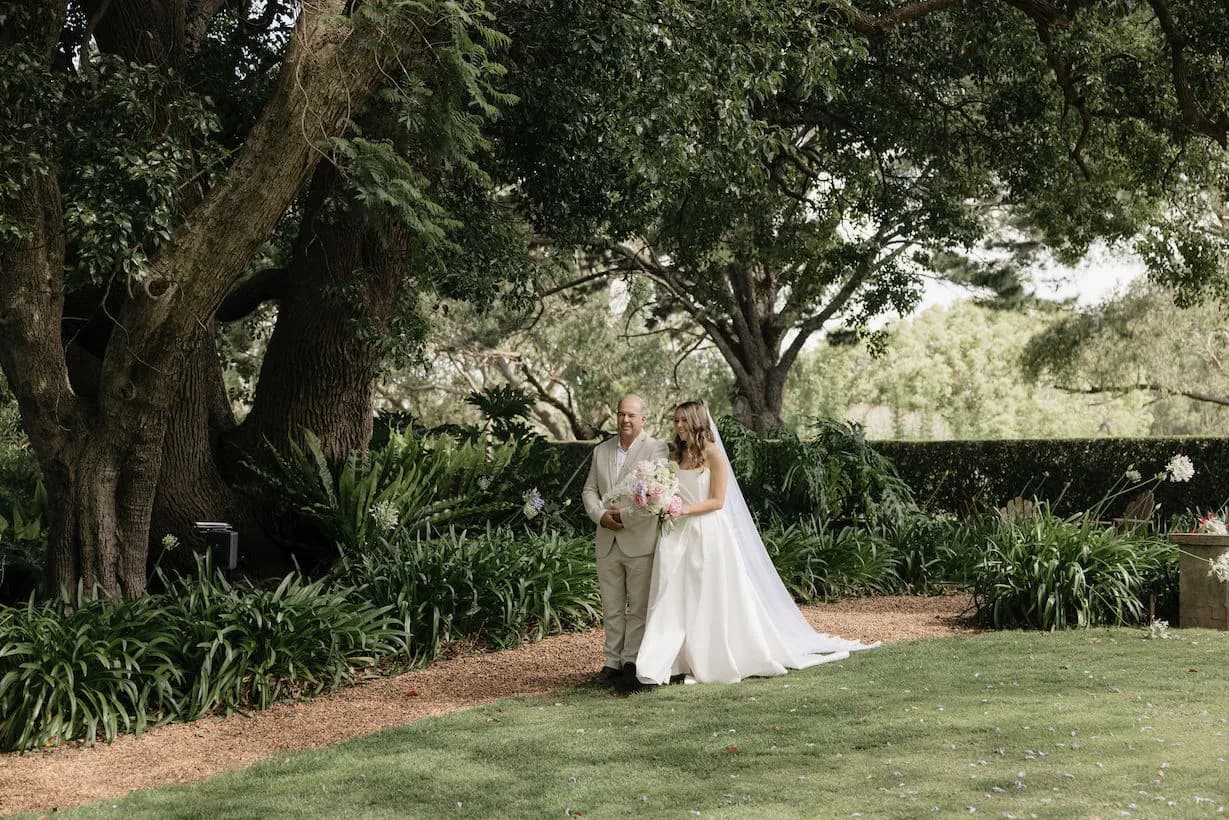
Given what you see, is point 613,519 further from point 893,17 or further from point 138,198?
point 893,17

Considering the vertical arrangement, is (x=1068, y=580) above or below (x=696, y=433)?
below

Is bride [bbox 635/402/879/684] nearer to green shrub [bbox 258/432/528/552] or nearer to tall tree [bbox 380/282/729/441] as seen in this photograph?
green shrub [bbox 258/432/528/552]

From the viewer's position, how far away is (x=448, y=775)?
5.47 metres

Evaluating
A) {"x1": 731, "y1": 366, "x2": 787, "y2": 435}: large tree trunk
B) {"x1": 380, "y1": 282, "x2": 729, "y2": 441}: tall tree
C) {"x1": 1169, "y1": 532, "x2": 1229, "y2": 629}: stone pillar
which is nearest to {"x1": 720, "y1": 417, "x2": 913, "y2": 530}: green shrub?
{"x1": 1169, "y1": 532, "x2": 1229, "y2": 629}: stone pillar

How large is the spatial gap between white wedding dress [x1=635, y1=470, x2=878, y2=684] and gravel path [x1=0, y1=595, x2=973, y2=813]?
79 cm

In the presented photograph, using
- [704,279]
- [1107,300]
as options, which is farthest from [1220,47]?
[1107,300]

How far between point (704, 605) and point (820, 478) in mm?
5165

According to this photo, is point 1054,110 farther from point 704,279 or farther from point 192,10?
point 192,10

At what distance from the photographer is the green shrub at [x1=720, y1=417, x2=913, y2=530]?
12.3 meters

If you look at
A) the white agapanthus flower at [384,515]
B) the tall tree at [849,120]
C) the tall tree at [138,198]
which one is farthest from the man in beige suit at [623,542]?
the white agapanthus flower at [384,515]

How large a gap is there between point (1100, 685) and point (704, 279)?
14037 millimetres

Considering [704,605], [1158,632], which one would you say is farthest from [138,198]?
[1158,632]

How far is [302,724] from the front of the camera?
6844mm

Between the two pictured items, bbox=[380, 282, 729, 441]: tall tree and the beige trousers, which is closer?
the beige trousers
